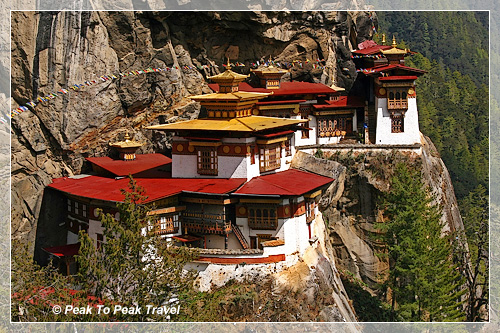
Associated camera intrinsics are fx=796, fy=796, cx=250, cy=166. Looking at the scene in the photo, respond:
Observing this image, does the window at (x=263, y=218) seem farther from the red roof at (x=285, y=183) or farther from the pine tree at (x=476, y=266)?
the pine tree at (x=476, y=266)

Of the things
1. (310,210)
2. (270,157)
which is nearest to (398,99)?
(270,157)

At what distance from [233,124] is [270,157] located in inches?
101

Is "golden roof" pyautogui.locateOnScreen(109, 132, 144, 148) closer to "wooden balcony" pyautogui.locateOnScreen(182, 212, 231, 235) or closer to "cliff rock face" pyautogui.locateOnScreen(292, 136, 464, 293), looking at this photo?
"wooden balcony" pyautogui.locateOnScreen(182, 212, 231, 235)

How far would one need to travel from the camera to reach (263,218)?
121ft

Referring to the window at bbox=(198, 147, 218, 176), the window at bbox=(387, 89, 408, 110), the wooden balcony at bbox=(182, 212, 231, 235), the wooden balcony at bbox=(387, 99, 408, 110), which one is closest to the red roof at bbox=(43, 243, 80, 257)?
the wooden balcony at bbox=(182, 212, 231, 235)

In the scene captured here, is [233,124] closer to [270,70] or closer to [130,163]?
[130,163]

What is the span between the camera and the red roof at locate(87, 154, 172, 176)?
135 feet

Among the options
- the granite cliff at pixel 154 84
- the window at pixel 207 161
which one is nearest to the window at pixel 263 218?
the window at pixel 207 161

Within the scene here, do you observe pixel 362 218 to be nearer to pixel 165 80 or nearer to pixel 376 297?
pixel 376 297

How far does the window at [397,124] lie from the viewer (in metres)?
48.8

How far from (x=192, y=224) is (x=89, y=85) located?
10710 millimetres

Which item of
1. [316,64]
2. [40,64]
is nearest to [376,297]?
[316,64]

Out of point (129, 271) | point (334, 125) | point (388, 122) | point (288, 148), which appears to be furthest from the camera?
point (334, 125)

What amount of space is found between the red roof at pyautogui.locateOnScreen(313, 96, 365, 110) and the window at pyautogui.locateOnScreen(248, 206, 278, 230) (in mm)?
14286
